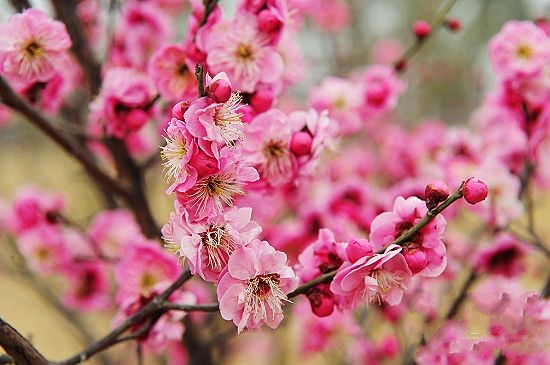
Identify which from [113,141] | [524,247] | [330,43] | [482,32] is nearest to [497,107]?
[524,247]

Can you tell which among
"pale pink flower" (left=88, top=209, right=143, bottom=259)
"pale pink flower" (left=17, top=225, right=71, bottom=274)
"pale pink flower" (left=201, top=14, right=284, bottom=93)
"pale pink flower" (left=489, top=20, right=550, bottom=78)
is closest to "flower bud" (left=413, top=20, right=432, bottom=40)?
"pale pink flower" (left=489, top=20, right=550, bottom=78)

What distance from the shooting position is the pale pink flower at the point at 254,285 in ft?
1.94

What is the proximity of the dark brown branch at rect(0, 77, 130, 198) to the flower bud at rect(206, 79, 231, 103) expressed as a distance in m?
0.46

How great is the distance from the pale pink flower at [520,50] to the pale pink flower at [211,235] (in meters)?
0.77

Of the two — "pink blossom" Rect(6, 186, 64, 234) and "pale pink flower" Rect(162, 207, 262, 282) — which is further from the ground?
"pale pink flower" Rect(162, 207, 262, 282)

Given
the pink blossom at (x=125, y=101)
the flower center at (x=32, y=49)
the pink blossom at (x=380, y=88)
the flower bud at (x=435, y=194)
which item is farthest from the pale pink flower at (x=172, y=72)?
the pink blossom at (x=380, y=88)

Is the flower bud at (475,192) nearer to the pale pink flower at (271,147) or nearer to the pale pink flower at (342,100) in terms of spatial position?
the pale pink flower at (271,147)

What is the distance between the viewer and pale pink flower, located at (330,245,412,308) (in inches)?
23.8

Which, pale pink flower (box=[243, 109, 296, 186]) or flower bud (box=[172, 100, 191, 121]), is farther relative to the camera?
pale pink flower (box=[243, 109, 296, 186])

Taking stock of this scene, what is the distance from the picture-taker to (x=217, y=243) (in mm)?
588

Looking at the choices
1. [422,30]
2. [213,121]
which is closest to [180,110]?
[213,121]

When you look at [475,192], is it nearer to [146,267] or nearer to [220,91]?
[220,91]

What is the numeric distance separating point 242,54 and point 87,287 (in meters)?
0.86

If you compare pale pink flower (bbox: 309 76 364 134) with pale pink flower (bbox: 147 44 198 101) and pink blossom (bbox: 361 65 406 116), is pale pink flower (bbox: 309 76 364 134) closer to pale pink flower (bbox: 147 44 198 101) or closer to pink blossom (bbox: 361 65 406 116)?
pink blossom (bbox: 361 65 406 116)
